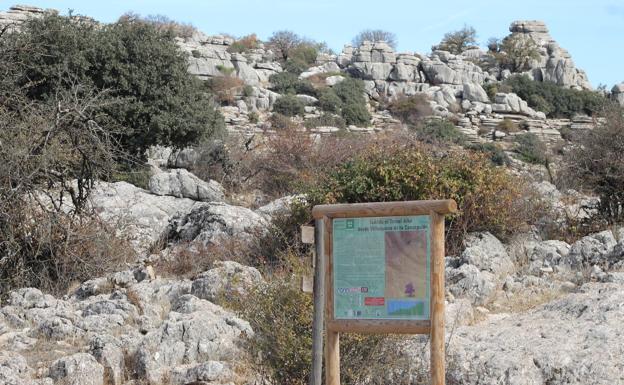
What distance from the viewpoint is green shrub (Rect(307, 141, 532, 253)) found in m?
12.7

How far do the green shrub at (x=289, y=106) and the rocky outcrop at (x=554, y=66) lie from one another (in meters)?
18.9

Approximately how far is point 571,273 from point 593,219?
416 centimetres

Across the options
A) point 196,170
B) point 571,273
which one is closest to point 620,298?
point 571,273

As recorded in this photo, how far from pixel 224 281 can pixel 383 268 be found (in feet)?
16.2

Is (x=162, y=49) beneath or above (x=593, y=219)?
→ above

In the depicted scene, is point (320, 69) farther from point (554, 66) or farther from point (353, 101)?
point (554, 66)

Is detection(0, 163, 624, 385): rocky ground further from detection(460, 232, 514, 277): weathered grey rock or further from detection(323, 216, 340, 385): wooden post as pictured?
detection(323, 216, 340, 385): wooden post

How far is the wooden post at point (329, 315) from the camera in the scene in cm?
574

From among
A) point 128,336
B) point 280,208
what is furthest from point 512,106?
point 128,336

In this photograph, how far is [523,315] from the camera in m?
8.62

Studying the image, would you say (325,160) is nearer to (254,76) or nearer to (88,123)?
(88,123)

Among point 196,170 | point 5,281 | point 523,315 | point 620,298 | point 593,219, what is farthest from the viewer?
point 196,170

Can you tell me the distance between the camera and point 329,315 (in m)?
5.74

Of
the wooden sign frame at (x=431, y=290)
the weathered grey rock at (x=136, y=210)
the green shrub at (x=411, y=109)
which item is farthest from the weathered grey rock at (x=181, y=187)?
the green shrub at (x=411, y=109)
